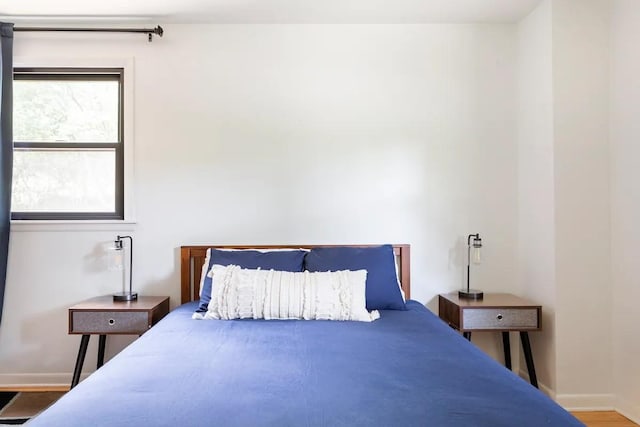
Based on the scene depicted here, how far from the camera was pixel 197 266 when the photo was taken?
2.86 meters

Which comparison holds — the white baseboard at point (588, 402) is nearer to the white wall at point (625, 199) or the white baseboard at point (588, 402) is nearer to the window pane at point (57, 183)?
the white wall at point (625, 199)

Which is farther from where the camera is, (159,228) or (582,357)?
(159,228)

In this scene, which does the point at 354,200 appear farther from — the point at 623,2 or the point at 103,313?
the point at 623,2

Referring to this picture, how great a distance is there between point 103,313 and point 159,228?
66 centimetres

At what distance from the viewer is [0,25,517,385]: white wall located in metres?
2.89

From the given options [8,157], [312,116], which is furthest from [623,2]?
[8,157]

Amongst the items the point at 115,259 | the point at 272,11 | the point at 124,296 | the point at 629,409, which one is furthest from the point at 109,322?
the point at 629,409

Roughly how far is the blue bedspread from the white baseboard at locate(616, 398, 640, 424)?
1303 mm

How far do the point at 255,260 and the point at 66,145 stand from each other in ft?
5.36

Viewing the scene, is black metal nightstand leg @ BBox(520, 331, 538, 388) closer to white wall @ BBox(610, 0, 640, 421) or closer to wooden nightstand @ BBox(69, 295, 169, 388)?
white wall @ BBox(610, 0, 640, 421)

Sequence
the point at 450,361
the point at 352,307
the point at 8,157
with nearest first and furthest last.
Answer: the point at 450,361 → the point at 352,307 → the point at 8,157

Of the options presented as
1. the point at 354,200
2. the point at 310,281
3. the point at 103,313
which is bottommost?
the point at 103,313

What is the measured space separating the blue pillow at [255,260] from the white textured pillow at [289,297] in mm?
147

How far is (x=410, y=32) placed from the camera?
294 cm
